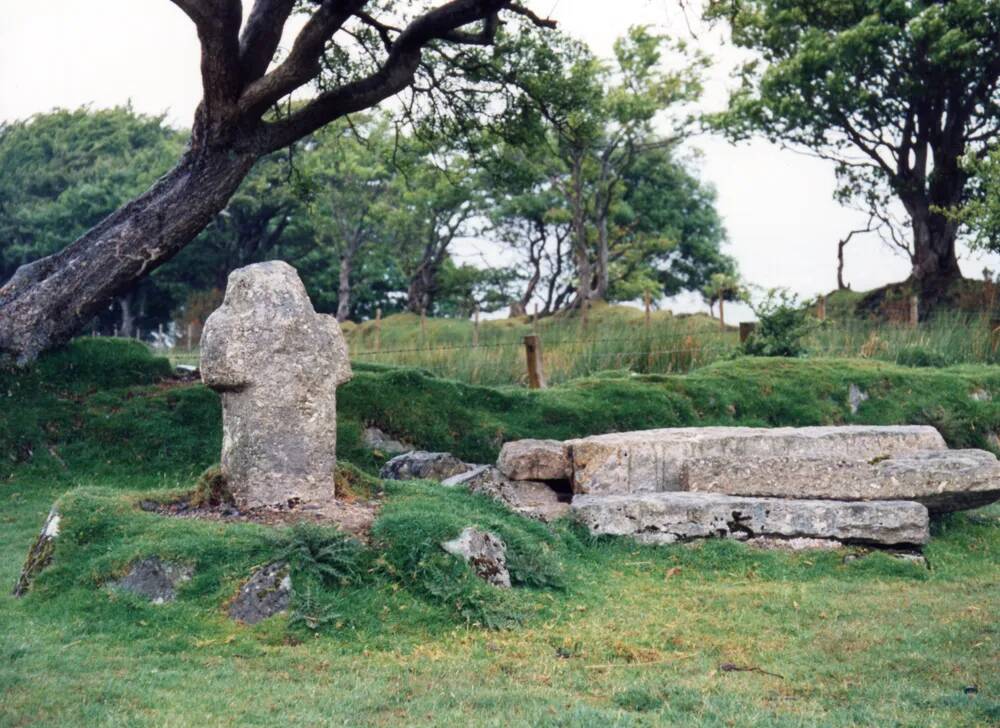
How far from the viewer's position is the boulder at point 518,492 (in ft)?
→ 36.2

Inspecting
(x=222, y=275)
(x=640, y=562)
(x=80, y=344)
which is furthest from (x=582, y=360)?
(x=222, y=275)

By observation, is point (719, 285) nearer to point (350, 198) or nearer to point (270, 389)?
point (350, 198)

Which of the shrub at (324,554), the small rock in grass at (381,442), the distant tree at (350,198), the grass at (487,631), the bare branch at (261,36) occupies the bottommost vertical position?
the grass at (487,631)

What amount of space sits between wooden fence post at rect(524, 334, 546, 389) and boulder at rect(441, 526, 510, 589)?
9.61 metres

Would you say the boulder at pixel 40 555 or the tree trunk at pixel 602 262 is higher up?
the tree trunk at pixel 602 262

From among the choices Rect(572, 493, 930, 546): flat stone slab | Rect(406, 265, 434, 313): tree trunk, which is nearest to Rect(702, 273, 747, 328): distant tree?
Rect(406, 265, 434, 313): tree trunk

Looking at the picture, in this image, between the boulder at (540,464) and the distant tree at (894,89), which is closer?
the boulder at (540,464)

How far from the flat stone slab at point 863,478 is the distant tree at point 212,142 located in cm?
811

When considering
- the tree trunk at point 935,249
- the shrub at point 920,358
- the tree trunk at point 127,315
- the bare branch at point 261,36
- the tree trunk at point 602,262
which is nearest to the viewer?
the bare branch at point 261,36

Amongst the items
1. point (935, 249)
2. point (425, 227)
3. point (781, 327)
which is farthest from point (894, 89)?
point (425, 227)

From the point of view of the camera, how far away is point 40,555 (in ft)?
28.9

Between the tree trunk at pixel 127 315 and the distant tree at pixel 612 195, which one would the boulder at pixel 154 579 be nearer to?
the distant tree at pixel 612 195

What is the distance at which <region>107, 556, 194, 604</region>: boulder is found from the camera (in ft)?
26.3

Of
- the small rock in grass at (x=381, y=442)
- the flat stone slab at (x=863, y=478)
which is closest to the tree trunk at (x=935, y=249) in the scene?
the small rock in grass at (x=381, y=442)
